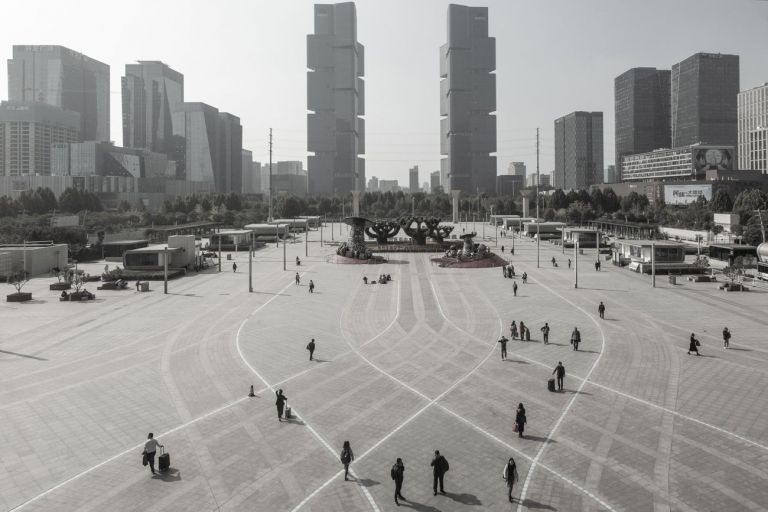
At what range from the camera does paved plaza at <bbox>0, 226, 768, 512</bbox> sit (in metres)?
17.0

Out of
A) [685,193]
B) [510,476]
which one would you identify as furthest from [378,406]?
[685,193]

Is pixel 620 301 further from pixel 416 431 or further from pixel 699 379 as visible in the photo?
pixel 416 431

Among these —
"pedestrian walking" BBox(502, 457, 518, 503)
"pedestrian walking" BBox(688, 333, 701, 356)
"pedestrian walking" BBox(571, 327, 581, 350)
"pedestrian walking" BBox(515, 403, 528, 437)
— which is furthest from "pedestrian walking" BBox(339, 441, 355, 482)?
"pedestrian walking" BBox(688, 333, 701, 356)

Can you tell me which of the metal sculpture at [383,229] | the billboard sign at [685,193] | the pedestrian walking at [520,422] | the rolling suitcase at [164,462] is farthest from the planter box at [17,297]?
the billboard sign at [685,193]

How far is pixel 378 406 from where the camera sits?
23.7m

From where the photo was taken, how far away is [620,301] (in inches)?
1884

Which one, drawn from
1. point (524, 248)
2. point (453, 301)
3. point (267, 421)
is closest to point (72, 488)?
point (267, 421)

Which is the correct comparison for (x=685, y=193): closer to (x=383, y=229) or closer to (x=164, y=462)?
(x=383, y=229)

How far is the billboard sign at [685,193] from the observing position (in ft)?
540

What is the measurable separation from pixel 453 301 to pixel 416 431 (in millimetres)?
27711

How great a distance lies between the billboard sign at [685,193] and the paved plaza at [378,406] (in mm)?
132445

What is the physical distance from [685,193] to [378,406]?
557ft

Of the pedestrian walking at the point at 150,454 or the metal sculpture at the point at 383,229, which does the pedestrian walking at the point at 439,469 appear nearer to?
the pedestrian walking at the point at 150,454

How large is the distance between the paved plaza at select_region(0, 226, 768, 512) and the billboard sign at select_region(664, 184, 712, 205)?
13245cm
